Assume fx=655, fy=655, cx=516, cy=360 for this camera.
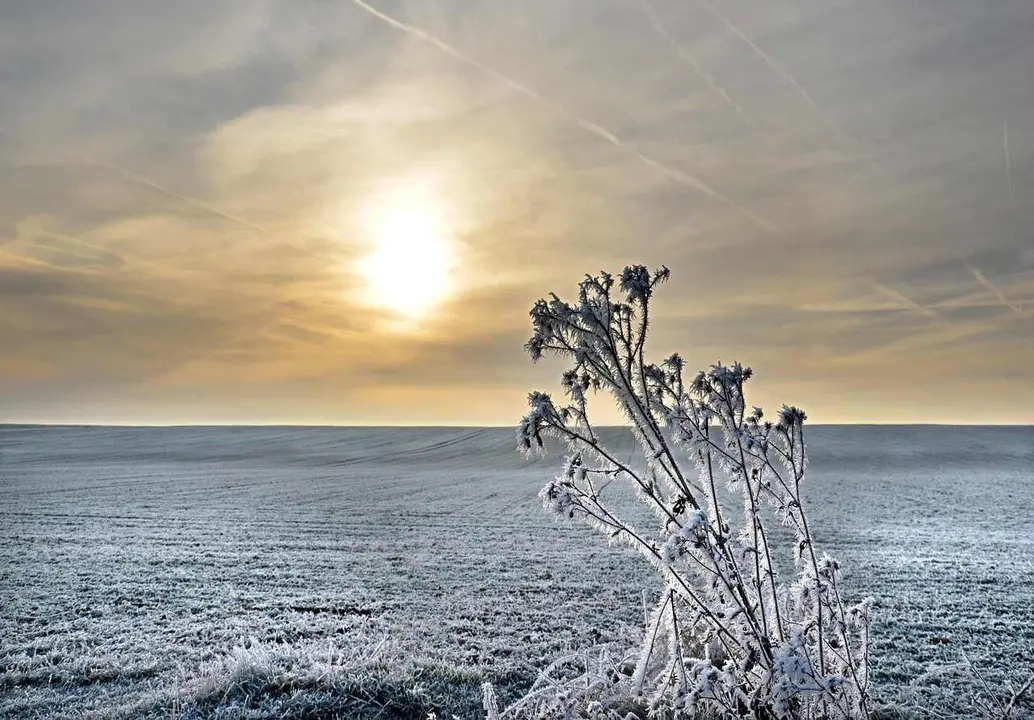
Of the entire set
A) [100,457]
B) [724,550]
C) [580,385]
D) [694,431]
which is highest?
[580,385]

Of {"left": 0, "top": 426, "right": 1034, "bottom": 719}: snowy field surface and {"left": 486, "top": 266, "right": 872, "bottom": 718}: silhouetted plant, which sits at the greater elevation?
{"left": 486, "top": 266, "right": 872, "bottom": 718}: silhouetted plant

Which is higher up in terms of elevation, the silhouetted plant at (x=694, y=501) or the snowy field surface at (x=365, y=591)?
the silhouetted plant at (x=694, y=501)

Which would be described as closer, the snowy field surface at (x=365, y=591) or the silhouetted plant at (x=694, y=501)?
the silhouetted plant at (x=694, y=501)

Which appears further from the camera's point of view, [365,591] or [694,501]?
[365,591]

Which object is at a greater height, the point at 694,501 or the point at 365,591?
the point at 694,501

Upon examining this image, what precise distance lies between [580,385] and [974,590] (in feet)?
39.5

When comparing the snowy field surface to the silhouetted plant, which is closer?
the silhouetted plant

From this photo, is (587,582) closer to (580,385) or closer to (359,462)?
(580,385)

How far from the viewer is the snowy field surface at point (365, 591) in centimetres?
654

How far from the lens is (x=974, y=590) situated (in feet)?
38.6

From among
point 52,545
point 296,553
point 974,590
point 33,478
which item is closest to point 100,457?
point 33,478

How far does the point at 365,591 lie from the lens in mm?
11977

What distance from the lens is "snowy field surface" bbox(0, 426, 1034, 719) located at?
21.5 ft

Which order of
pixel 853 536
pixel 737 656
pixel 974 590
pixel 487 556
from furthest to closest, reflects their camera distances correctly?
1. pixel 853 536
2. pixel 487 556
3. pixel 974 590
4. pixel 737 656
